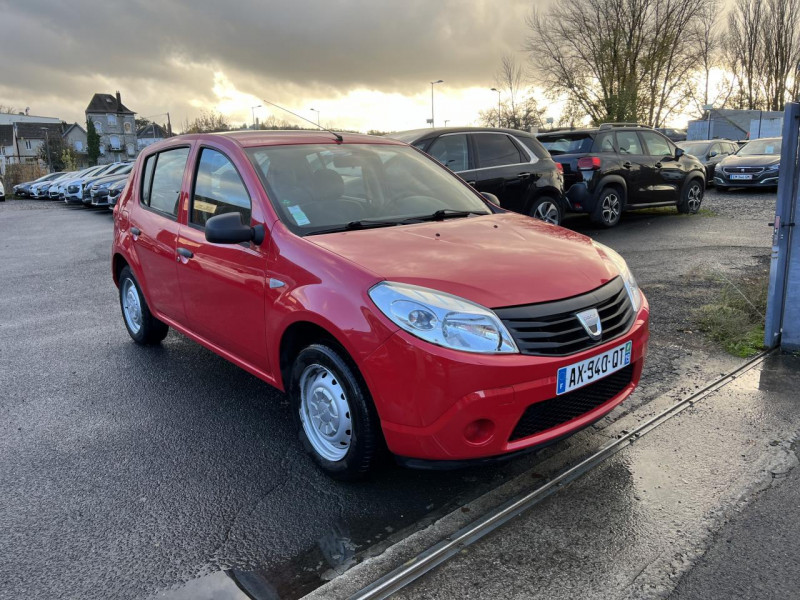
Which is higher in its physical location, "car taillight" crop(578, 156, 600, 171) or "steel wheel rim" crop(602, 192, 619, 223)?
"car taillight" crop(578, 156, 600, 171)

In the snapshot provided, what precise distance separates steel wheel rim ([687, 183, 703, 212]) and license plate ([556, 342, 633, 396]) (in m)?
10.9

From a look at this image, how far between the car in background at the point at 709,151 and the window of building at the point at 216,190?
63.5 feet

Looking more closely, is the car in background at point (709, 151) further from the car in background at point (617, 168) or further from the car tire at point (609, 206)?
the car tire at point (609, 206)

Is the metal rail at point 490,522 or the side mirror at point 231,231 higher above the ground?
the side mirror at point 231,231

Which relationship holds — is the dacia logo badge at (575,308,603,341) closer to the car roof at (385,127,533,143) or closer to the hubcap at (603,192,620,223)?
the car roof at (385,127,533,143)

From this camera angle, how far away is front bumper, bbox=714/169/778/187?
16438 mm

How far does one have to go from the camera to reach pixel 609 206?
10945 millimetres

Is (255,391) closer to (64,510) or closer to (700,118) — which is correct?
(64,510)

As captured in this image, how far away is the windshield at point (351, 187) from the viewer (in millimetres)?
3512

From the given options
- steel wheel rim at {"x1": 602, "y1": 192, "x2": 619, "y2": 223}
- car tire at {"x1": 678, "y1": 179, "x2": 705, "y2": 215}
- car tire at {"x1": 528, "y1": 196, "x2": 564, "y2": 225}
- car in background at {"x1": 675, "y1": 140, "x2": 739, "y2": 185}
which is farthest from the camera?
car in background at {"x1": 675, "y1": 140, "x2": 739, "y2": 185}

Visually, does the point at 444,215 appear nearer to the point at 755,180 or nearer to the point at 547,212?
the point at 547,212

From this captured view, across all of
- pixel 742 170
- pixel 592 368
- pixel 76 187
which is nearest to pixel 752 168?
pixel 742 170

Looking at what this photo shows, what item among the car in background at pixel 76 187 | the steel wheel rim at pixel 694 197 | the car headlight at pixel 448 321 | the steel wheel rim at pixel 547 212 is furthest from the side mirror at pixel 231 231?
the car in background at pixel 76 187

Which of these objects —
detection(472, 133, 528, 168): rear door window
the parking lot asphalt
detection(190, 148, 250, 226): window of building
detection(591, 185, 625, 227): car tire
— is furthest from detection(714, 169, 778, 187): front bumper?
detection(190, 148, 250, 226): window of building
